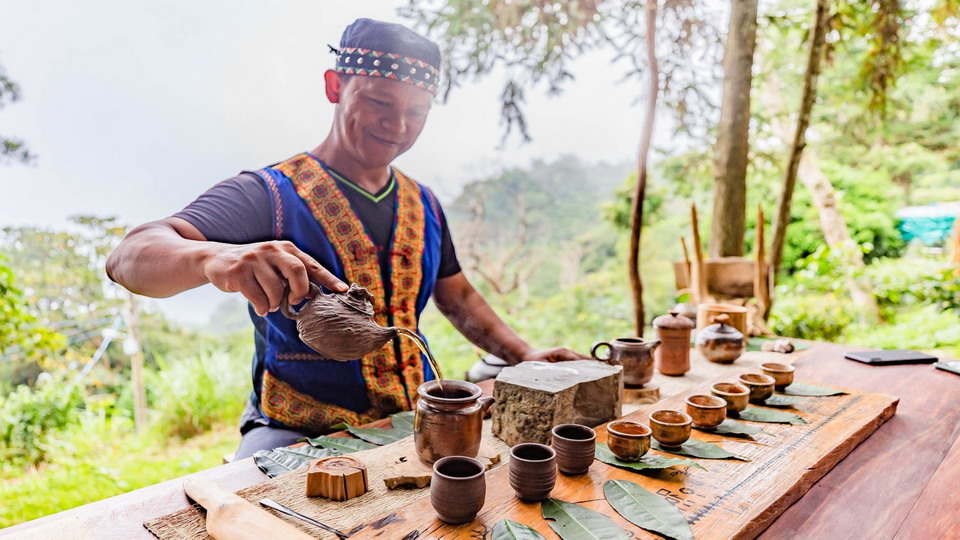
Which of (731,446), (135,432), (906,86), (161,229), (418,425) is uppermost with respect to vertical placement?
(906,86)

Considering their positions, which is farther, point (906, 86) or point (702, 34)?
point (906, 86)

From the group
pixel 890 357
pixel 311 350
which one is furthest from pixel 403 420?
pixel 890 357

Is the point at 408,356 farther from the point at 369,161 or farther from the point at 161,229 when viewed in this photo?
the point at 161,229

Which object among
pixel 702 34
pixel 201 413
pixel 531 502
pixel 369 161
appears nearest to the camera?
pixel 531 502

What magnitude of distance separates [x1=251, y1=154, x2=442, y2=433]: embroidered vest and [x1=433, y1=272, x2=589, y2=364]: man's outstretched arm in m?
0.31

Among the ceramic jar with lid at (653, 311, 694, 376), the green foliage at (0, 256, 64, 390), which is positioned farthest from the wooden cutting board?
the green foliage at (0, 256, 64, 390)

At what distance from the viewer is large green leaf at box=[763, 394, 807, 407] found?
1.86 meters

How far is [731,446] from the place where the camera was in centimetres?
152

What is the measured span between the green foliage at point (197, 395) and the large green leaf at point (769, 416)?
182 inches

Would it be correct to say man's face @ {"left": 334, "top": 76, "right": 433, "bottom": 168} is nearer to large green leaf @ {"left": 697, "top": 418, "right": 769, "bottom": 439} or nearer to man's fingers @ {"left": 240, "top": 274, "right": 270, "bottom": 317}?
man's fingers @ {"left": 240, "top": 274, "right": 270, "bottom": 317}

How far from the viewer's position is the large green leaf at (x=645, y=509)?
107cm

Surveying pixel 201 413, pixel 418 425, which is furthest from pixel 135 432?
pixel 418 425

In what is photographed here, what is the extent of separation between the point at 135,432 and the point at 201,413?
0.71 metres

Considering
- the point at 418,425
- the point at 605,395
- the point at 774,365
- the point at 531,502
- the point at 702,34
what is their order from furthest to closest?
the point at 702,34 < the point at 774,365 < the point at 605,395 < the point at 418,425 < the point at 531,502
